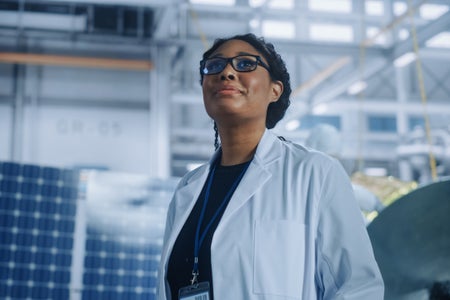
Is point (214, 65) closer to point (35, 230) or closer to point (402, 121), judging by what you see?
point (35, 230)

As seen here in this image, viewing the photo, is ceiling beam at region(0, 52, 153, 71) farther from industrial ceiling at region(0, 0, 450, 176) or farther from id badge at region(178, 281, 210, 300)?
id badge at region(178, 281, 210, 300)

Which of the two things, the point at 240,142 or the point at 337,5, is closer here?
the point at 240,142

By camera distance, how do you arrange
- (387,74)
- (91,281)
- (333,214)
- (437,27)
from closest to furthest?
(333,214) → (91,281) → (437,27) → (387,74)

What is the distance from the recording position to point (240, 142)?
166 centimetres

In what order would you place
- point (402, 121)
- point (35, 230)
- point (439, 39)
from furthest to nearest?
point (402, 121)
point (439, 39)
point (35, 230)

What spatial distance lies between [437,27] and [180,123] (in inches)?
335

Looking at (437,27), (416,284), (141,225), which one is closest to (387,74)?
(437,27)

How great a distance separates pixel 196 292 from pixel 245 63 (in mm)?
643

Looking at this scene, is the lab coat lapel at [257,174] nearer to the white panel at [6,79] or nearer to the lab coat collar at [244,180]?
the lab coat collar at [244,180]

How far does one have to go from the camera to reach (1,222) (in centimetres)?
360

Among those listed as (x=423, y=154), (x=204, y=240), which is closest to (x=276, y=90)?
(x=204, y=240)

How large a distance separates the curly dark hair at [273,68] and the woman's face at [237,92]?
30 mm

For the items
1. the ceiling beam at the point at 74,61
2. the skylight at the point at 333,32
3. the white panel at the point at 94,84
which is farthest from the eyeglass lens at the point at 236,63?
the skylight at the point at 333,32

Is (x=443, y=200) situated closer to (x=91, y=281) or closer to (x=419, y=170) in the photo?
(x=91, y=281)
